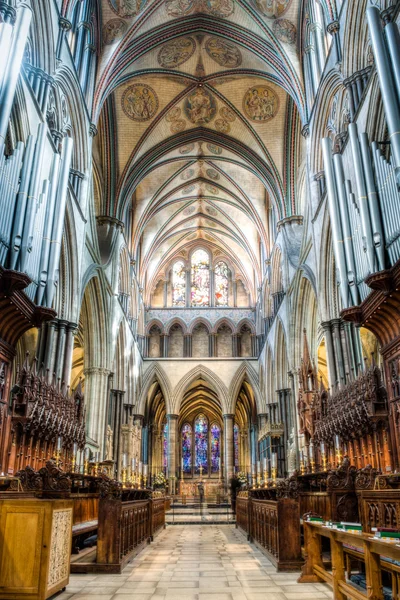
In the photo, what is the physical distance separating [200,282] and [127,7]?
17.6m

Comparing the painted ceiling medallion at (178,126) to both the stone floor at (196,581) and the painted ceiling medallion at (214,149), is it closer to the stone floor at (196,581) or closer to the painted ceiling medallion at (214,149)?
the painted ceiling medallion at (214,149)

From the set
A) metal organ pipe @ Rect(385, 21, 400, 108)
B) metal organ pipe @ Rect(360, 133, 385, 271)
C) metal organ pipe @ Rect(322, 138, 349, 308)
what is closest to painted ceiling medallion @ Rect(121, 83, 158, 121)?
metal organ pipe @ Rect(322, 138, 349, 308)

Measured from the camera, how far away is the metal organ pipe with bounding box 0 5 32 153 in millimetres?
7324

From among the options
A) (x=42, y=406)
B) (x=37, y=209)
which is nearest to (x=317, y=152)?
(x=37, y=209)

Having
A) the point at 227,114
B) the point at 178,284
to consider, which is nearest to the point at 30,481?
the point at 227,114

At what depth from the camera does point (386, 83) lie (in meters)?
7.57

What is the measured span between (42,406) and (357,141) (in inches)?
322

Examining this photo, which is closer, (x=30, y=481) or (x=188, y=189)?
(x=30, y=481)

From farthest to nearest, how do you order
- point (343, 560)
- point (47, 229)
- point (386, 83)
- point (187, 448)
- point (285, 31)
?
point (187, 448) → point (285, 31) → point (47, 229) → point (386, 83) → point (343, 560)

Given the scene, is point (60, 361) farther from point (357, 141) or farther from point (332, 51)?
point (332, 51)

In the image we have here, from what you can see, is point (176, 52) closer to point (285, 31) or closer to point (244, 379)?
point (285, 31)

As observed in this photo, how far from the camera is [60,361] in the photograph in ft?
42.4

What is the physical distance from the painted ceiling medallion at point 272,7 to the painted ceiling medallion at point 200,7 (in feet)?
3.33

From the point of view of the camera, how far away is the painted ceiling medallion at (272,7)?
652 inches
